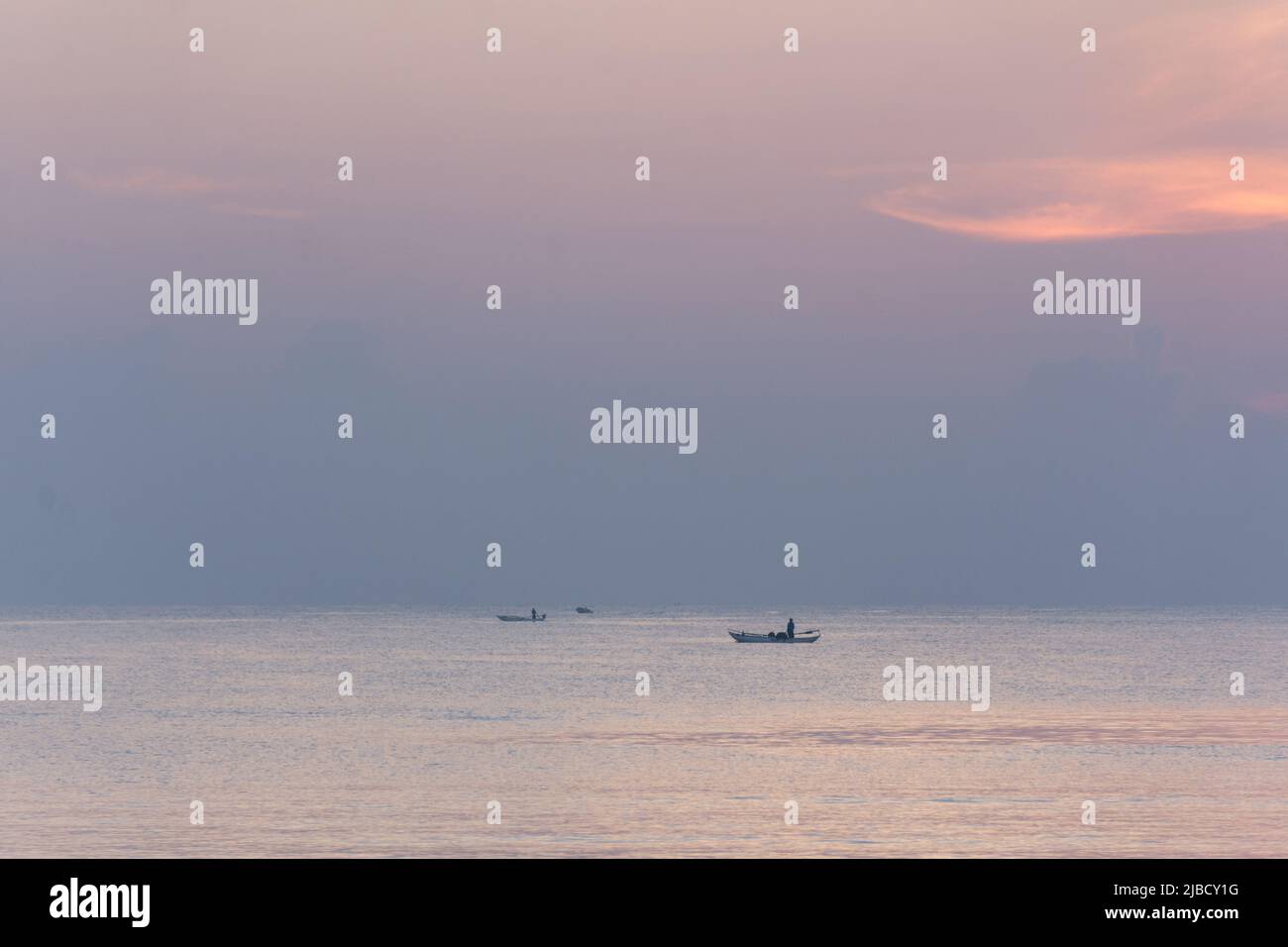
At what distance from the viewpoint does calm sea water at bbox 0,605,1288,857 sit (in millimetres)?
37406

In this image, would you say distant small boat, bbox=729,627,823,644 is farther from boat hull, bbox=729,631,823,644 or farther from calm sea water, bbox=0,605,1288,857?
calm sea water, bbox=0,605,1288,857

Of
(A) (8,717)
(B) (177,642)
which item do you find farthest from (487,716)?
(B) (177,642)

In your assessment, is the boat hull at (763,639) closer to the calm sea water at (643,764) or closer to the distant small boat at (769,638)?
the distant small boat at (769,638)

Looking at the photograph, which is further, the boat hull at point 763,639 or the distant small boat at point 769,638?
the boat hull at point 763,639

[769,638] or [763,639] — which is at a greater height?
[769,638]

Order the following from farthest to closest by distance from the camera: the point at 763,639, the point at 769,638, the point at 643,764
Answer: the point at 763,639, the point at 769,638, the point at 643,764

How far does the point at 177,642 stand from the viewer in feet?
520

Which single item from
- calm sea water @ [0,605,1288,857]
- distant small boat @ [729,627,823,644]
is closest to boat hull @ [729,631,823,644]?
distant small boat @ [729,627,823,644]

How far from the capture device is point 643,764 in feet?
178

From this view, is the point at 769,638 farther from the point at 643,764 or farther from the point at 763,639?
the point at 643,764

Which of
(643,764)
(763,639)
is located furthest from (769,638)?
(643,764)

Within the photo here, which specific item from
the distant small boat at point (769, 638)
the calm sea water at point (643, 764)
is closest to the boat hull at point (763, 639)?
the distant small boat at point (769, 638)

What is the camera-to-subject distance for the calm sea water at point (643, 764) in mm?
37406
